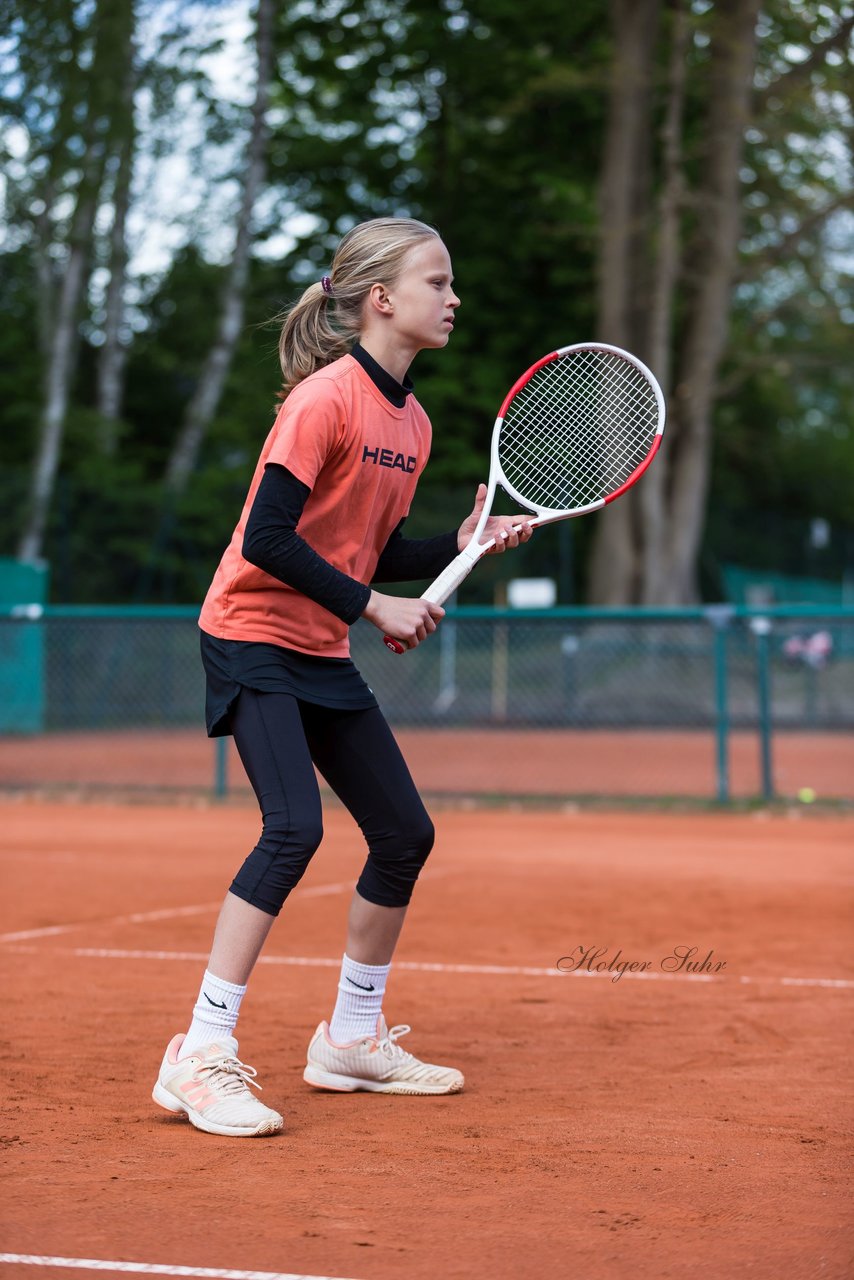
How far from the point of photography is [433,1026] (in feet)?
16.2

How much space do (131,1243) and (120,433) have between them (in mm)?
21927

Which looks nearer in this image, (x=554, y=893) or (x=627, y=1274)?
(x=627, y=1274)

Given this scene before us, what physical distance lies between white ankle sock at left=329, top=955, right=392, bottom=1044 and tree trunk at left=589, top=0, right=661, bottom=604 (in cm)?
1917

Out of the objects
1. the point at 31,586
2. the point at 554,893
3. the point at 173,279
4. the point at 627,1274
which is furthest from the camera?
the point at 173,279

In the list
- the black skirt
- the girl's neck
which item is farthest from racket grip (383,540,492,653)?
the girl's neck

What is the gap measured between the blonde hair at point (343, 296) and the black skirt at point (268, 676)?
687 mm

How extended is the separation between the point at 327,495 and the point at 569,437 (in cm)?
107

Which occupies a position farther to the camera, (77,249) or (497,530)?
(77,249)

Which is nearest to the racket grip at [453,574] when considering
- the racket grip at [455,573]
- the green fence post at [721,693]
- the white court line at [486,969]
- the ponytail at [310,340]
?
the racket grip at [455,573]

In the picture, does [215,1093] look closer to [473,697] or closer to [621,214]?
[473,697]

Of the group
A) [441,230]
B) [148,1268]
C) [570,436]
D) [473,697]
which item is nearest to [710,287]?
[441,230]

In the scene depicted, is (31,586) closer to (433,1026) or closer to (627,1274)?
(433,1026)

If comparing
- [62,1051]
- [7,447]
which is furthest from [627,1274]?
[7,447]

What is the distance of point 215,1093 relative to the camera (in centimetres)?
368
